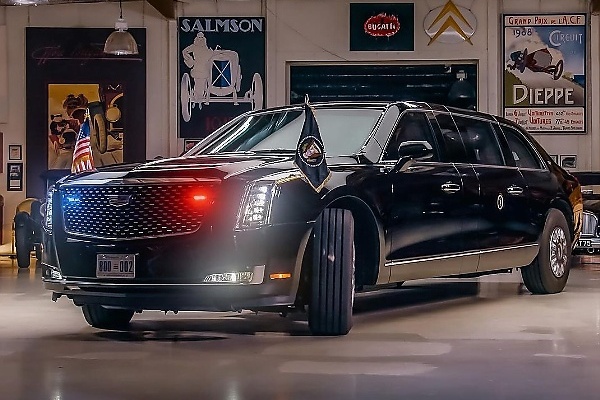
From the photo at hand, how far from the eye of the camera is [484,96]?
67.4ft

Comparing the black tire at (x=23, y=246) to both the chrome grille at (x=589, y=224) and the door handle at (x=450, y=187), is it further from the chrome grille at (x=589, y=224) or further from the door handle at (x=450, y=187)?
the door handle at (x=450, y=187)

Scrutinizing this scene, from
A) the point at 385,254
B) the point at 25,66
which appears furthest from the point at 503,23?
the point at 385,254

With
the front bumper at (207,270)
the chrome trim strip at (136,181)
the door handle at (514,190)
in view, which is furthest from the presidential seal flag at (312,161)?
the door handle at (514,190)

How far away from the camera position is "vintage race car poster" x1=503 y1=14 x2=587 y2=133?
67.2 ft

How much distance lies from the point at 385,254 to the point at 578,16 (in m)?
14.0

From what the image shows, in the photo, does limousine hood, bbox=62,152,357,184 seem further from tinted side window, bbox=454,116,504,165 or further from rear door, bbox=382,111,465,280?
tinted side window, bbox=454,116,504,165

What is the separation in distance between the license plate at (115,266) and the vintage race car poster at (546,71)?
47.1 feet

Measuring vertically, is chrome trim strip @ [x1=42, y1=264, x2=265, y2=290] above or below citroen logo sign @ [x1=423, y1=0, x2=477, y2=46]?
below

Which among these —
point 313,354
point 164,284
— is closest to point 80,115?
point 164,284

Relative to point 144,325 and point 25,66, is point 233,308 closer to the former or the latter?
point 144,325

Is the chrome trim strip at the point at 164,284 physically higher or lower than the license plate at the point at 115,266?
lower

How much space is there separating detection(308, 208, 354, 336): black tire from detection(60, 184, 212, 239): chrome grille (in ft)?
2.39

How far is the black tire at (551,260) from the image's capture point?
995cm

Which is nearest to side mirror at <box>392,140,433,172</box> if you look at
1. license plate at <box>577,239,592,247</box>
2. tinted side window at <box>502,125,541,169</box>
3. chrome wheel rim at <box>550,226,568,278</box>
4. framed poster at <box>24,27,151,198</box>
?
tinted side window at <box>502,125,541,169</box>
